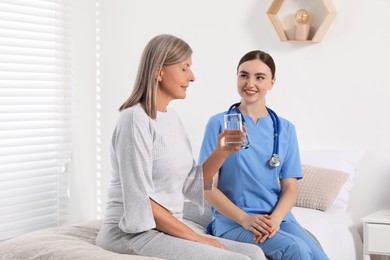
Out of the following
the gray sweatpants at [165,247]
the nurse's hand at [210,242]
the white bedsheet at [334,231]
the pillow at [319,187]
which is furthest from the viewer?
the pillow at [319,187]

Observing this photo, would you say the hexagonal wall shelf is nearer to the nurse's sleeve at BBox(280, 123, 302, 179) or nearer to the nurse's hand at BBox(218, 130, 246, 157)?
the nurse's sleeve at BBox(280, 123, 302, 179)

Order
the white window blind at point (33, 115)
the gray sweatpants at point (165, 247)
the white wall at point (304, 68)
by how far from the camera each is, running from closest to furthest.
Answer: the gray sweatpants at point (165, 247)
the white wall at point (304, 68)
the white window blind at point (33, 115)

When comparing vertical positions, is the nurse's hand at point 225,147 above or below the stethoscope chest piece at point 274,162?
above

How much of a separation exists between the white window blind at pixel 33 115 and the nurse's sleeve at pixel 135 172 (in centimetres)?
201

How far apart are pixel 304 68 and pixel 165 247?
80.2 inches

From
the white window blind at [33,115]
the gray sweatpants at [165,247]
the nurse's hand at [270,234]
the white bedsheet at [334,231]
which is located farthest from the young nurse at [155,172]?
the white window blind at [33,115]

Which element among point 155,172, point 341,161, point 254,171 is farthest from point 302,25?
point 155,172

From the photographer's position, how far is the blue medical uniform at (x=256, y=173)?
8.98 feet

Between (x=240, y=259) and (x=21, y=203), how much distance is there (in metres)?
2.40

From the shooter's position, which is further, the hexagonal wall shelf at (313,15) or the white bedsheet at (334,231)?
the hexagonal wall shelf at (313,15)

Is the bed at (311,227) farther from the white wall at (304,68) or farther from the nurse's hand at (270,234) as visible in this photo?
the nurse's hand at (270,234)

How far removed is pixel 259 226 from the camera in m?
2.59

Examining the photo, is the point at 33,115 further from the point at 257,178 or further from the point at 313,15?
the point at 257,178

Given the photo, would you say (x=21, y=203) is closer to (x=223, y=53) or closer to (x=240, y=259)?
(x=223, y=53)
